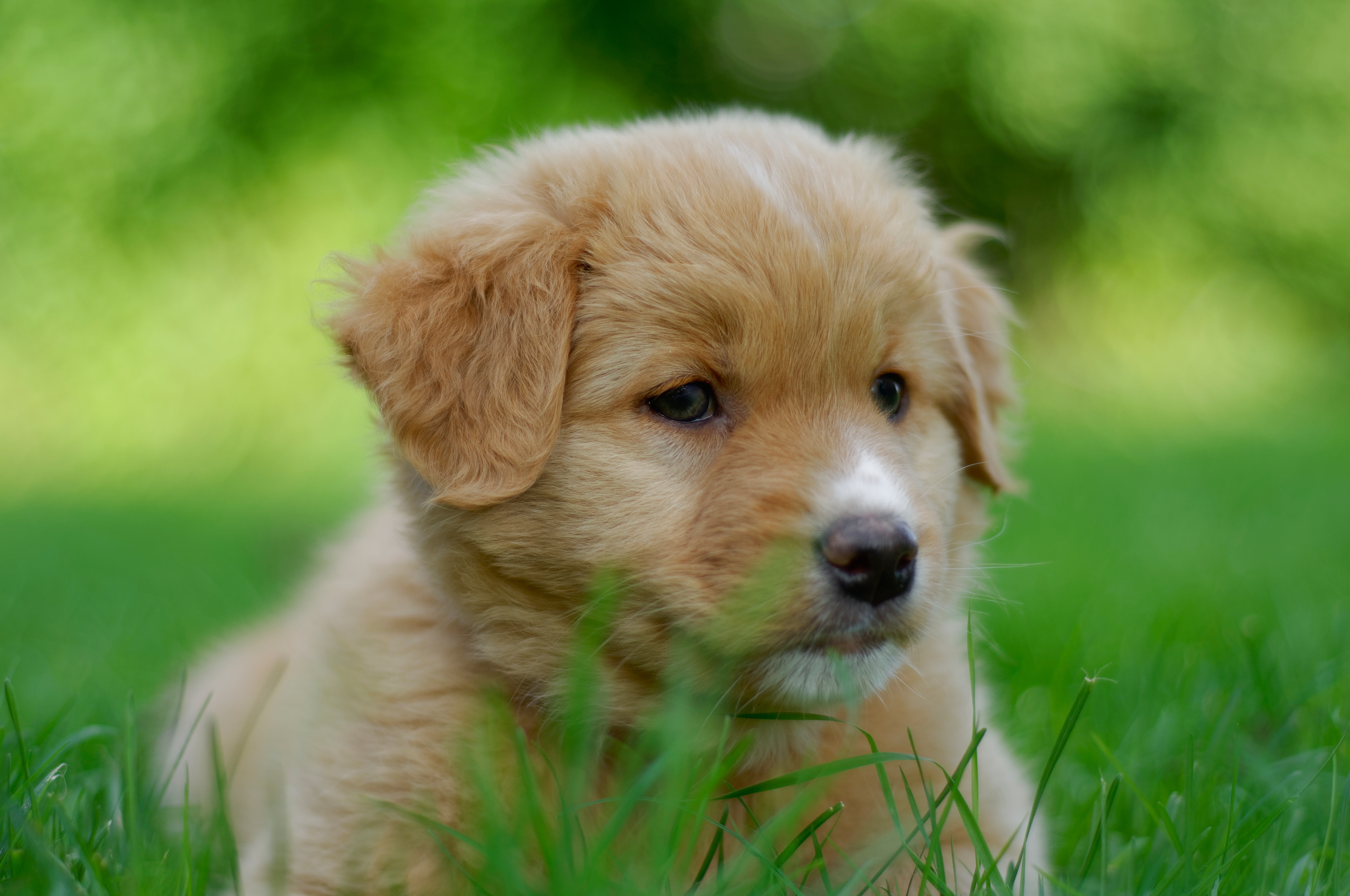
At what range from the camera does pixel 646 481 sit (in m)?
2.17

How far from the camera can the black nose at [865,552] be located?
2002 mm

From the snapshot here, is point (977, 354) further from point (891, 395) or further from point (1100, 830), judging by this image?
point (1100, 830)

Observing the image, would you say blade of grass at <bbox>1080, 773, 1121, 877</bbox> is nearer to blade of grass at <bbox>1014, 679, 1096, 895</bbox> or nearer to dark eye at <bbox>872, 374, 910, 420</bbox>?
blade of grass at <bbox>1014, 679, 1096, 895</bbox>

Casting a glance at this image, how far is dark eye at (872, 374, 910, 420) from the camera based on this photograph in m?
2.50

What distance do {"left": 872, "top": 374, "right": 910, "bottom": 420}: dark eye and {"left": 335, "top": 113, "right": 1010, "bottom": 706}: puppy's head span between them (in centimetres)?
1

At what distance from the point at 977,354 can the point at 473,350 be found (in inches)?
56.8

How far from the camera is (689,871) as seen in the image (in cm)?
213

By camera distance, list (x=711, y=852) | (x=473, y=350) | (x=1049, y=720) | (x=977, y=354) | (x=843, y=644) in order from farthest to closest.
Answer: (x=1049, y=720), (x=977, y=354), (x=473, y=350), (x=843, y=644), (x=711, y=852)

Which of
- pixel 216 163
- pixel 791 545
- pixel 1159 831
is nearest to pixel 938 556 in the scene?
pixel 791 545

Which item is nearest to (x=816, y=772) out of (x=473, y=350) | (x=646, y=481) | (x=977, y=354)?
(x=646, y=481)

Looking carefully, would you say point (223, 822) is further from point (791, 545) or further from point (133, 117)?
point (133, 117)

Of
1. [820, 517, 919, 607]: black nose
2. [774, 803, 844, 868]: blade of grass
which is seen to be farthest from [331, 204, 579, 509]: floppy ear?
[774, 803, 844, 868]: blade of grass

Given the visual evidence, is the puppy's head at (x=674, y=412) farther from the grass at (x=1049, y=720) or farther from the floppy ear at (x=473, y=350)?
the grass at (x=1049, y=720)

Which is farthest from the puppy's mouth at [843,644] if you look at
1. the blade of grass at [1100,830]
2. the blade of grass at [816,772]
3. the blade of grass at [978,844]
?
the blade of grass at [1100,830]
